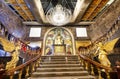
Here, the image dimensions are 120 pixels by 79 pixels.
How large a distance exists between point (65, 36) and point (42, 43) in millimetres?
2581

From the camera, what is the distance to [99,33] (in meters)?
9.77

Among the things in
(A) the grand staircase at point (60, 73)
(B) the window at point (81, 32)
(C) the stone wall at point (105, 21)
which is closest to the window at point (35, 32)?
(B) the window at point (81, 32)

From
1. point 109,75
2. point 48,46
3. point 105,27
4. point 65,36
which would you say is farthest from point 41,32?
point 109,75

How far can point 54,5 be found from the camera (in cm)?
1045

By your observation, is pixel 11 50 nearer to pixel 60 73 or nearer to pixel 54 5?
pixel 60 73

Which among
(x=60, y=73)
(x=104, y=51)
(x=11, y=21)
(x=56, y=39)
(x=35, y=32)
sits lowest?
(x=60, y=73)

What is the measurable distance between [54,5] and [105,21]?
474 centimetres

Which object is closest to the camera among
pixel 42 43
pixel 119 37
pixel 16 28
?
pixel 119 37

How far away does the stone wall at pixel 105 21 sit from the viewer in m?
7.37

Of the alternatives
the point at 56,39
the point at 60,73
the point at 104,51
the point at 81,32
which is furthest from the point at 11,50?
the point at 81,32

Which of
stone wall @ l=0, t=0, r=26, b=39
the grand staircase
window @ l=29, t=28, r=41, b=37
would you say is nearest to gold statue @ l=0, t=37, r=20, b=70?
the grand staircase

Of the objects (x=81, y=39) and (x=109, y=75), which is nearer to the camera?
(x=109, y=75)

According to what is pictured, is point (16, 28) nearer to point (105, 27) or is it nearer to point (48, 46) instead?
point (48, 46)

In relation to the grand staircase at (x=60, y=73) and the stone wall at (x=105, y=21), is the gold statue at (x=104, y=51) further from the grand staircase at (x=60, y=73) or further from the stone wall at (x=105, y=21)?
the stone wall at (x=105, y=21)
